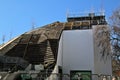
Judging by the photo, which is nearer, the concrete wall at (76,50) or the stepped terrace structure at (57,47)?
the stepped terrace structure at (57,47)

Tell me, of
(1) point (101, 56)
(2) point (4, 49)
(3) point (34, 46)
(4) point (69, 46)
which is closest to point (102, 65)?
(1) point (101, 56)

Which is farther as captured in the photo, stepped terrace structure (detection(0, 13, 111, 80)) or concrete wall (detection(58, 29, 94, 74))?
concrete wall (detection(58, 29, 94, 74))

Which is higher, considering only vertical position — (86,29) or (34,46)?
(86,29)

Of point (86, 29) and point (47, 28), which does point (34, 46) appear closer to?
point (47, 28)

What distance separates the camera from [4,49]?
3212 cm

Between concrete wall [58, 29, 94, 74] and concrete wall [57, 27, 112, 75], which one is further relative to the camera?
concrete wall [58, 29, 94, 74]

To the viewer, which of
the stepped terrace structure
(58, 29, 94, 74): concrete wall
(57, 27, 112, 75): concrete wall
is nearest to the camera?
the stepped terrace structure

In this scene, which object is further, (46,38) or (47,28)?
(47,28)

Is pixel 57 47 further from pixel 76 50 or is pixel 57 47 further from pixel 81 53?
pixel 81 53

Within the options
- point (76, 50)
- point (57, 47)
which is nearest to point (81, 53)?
point (76, 50)

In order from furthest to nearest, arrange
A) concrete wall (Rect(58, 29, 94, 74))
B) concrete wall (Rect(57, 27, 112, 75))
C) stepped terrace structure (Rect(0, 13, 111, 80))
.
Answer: concrete wall (Rect(58, 29, 94, 74))
concrete wall (Rect(57, 27, 112, 75))
stepped terrace structure (Rect(0, 13, 111, 80))

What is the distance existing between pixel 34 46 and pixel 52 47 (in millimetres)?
2397

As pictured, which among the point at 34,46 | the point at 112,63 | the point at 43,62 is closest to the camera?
the point at 43,62

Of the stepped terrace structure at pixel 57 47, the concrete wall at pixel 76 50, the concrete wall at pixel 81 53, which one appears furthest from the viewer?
the concrete wall at pixel 76 50
